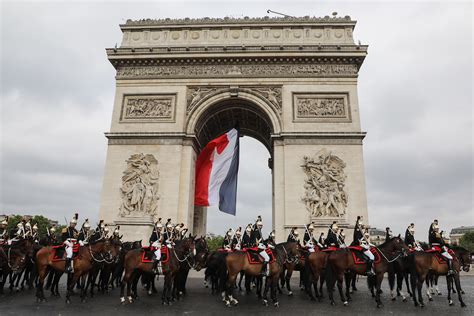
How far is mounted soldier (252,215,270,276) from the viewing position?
898 cm

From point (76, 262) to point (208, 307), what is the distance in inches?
155

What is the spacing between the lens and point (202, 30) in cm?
2325

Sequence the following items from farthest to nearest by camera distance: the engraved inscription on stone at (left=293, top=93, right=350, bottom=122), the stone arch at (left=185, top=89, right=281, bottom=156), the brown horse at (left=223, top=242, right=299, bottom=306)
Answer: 1. the stone arch at (left=185, top=89, right=281, bottom=156)
2. the engraved inscription on stone at (left=293, top=93, right=350, bottom=122)
3. the brown horse at (left=223, top=242, right=299, bottom=306)

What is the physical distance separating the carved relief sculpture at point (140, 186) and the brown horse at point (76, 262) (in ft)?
31.8

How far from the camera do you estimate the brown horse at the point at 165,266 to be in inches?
354

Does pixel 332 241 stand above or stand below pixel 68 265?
above

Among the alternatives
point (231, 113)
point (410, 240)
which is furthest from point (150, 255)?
point (231, 113)

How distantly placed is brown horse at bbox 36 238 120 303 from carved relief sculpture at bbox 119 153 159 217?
969 cm

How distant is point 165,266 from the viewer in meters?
9.09

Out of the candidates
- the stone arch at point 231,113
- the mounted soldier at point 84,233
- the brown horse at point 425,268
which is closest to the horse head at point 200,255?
the mounted soldier at point 84,233

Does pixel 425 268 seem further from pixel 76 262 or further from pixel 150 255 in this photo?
pixel 76 262

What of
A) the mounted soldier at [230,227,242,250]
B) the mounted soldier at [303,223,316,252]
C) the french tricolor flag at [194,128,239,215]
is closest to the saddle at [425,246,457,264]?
the mounted soldier at [303,223,316,252]

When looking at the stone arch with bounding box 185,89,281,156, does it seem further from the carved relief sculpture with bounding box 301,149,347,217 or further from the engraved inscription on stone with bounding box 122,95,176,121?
the carved relief sculpture with bounding box 301,149,347,217

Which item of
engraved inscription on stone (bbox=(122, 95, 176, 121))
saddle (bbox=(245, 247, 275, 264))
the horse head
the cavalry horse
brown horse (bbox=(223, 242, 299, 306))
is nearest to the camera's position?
brown horse (bbox=(223, 242, 299, 306))
